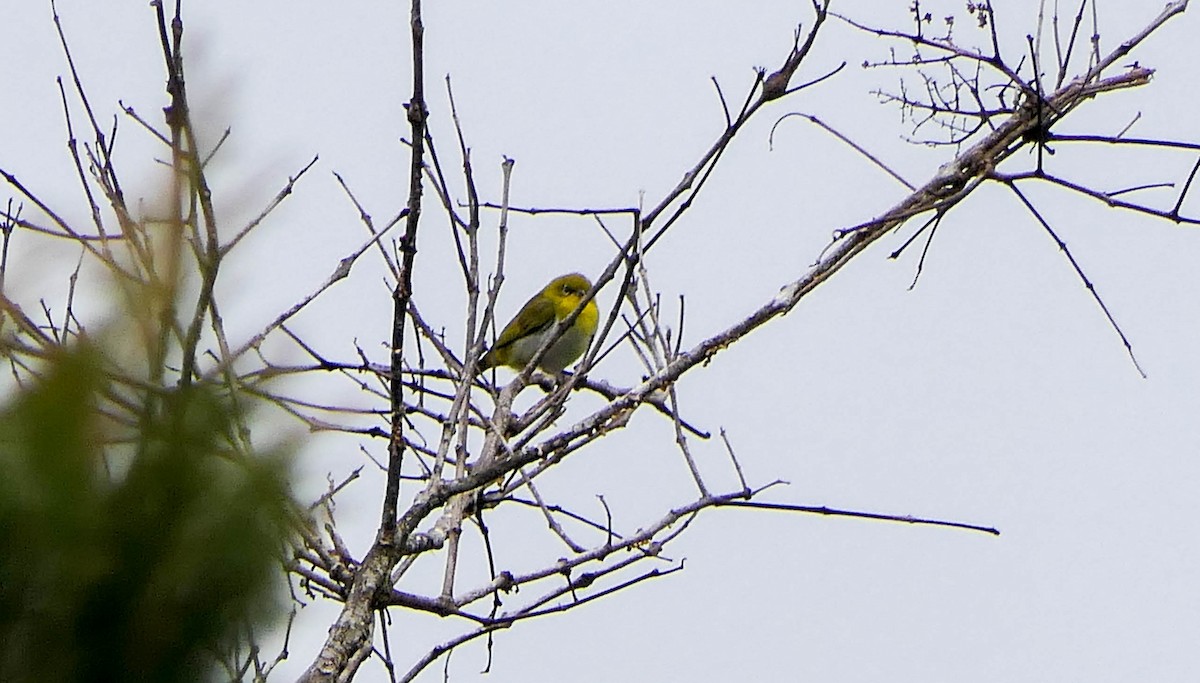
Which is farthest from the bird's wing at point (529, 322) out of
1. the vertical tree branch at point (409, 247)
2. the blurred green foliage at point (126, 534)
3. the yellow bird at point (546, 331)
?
the blurred green foliage at point (126, 534)

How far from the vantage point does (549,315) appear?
10.9 meters

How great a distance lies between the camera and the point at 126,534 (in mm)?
1113

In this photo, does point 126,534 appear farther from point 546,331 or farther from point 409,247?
point 546,331

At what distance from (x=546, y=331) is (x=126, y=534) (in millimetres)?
9444

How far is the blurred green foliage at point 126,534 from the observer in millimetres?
1068

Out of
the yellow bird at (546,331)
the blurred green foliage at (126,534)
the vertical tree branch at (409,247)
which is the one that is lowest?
the blurred green foliage at (126,534)

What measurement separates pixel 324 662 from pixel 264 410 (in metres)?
1.43

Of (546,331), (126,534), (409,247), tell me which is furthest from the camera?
(546,331)

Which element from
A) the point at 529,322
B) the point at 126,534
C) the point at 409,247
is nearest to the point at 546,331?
the point at 529,322

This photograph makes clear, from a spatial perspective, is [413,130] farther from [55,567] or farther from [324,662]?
[55,567]

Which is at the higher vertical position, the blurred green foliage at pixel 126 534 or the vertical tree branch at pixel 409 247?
the vertical tree branch at pixel 409 247

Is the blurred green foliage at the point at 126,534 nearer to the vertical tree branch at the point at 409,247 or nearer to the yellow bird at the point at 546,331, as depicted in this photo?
the vertical tree branch at the point at 409,247

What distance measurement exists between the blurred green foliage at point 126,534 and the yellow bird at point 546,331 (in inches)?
343

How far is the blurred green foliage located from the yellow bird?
28.6ft
